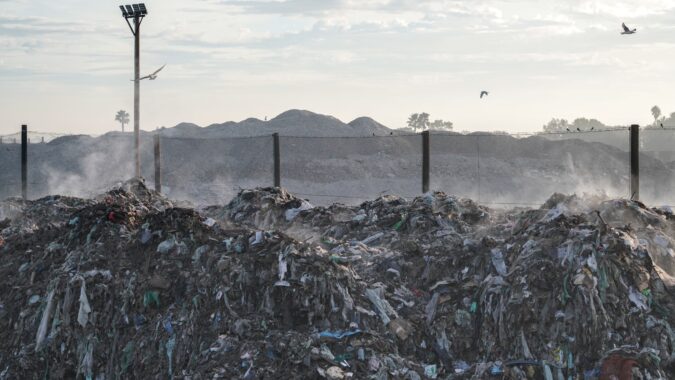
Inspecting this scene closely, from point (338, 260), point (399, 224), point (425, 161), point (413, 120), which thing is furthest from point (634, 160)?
point (413, 120)

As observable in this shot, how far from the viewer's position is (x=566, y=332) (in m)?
7.39

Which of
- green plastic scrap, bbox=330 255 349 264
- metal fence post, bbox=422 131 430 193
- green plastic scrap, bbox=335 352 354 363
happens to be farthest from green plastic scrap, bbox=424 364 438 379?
metal fence post, bbox=422 131 430 193

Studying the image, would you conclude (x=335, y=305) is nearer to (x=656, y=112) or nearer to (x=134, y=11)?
(x=134, y=11)

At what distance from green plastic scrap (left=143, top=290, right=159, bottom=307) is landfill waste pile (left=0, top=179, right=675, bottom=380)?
0.5 inches

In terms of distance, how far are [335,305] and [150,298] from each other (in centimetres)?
204

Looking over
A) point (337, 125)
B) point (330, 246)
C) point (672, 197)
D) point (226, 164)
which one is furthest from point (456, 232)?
point (337, 125)

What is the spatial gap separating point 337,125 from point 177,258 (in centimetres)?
3873

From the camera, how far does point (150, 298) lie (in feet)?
27.4

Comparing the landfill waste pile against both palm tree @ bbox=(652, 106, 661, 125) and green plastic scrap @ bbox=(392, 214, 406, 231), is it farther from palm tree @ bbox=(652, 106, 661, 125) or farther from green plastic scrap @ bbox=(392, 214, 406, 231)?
palm tree @ bbox=(652, 106, 661, 125)

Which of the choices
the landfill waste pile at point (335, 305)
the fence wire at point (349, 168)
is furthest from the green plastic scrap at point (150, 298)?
the fence wire at point (349, 168)

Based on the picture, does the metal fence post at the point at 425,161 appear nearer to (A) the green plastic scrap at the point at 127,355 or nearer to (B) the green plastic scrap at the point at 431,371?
(B) the green plastic scrap at the point at 431,371

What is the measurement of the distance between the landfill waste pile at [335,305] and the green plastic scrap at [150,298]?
1cm

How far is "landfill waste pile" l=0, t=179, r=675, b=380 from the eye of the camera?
7258 millimetres

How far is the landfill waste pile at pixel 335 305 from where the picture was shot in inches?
286
